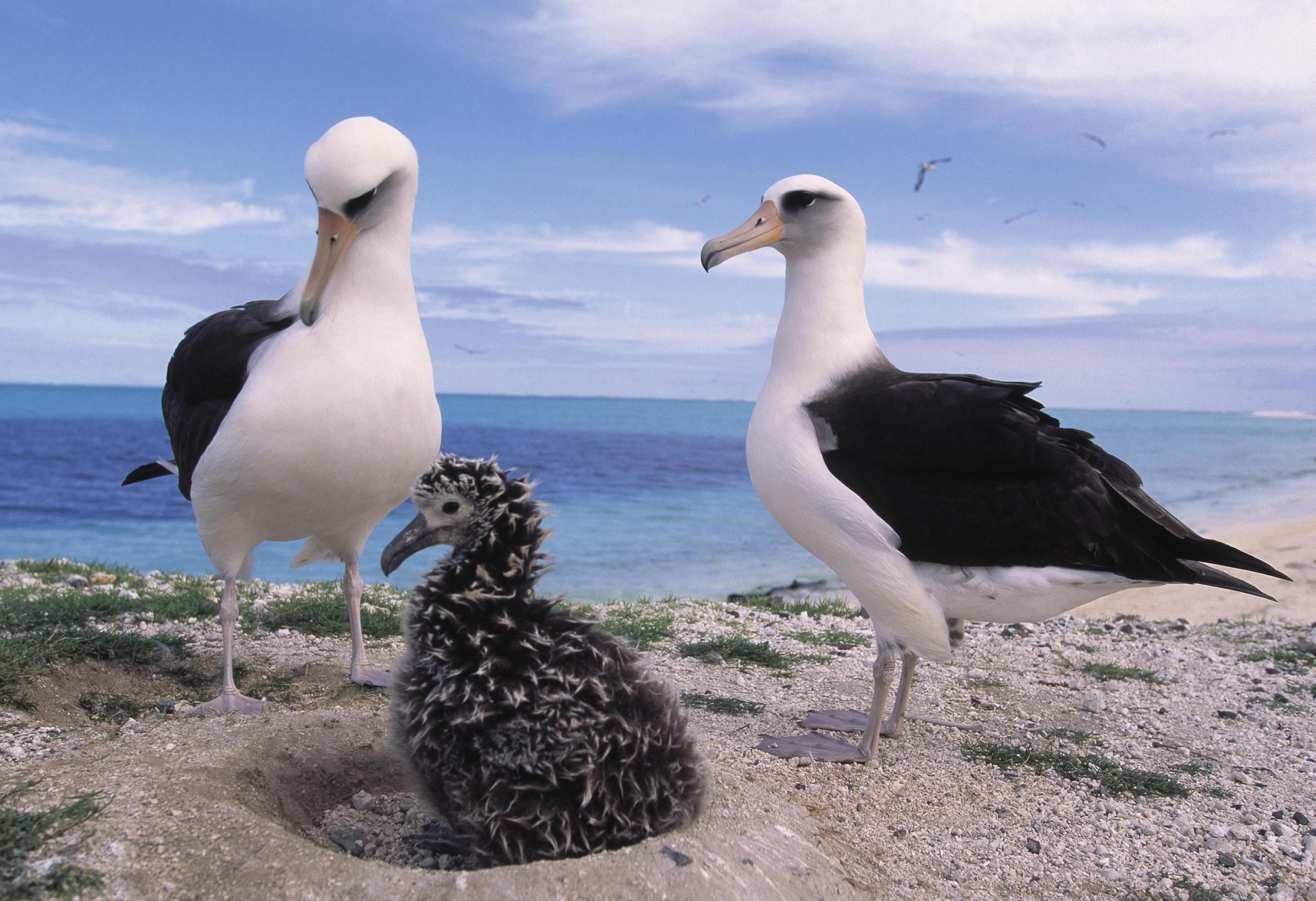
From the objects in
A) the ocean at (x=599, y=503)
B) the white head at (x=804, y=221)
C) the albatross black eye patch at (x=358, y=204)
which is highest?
the white head at (x=804, y=221)

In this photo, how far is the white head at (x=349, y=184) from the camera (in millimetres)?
4426

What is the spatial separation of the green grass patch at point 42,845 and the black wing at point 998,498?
347 centimetres

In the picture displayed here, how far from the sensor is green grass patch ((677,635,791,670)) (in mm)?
6527

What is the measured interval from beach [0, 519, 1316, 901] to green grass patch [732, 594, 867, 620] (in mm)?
1037

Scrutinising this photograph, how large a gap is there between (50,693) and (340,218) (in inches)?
118

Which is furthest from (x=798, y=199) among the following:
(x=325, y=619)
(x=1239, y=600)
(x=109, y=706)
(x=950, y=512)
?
(x=1239, y=600)

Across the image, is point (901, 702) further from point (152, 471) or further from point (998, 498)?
point (152, 471)

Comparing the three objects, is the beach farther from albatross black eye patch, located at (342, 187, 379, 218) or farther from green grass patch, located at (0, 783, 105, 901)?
albatross black eye patch, located at (342, 187, 379, 218)

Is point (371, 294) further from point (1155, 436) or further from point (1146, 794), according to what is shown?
point (1155, 436)

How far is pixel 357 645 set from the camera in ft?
18.4

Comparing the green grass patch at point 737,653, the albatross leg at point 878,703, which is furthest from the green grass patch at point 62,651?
the albatross leg at point 878,703

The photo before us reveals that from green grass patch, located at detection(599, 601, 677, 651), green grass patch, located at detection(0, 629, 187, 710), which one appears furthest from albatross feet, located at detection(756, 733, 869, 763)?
green grass patch, located at detection(0, 629, 187, 710)

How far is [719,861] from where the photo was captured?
316cm

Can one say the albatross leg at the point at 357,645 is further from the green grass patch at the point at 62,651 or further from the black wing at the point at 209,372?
the green grass patch at the point at 62,651
